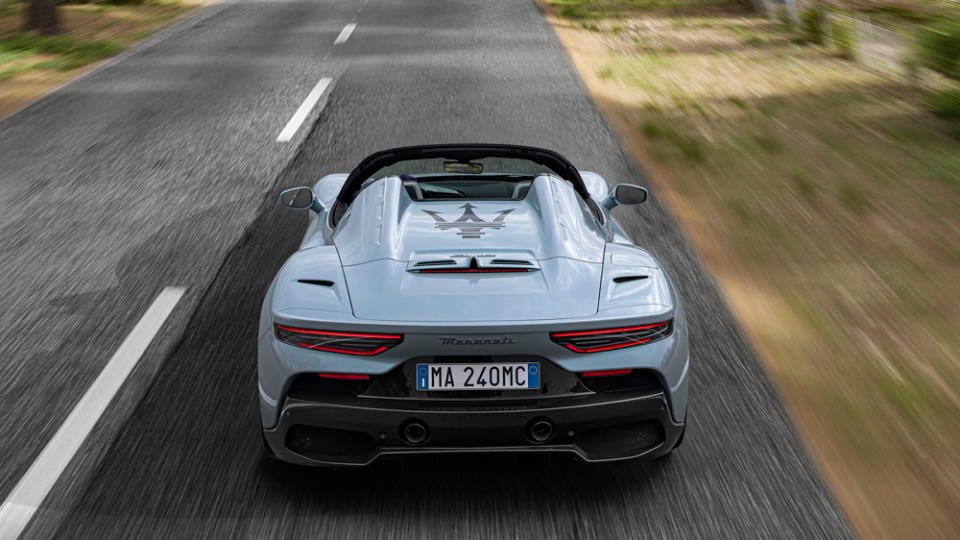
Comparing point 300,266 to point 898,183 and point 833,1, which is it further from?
point 833,1

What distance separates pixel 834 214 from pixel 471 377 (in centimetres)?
541

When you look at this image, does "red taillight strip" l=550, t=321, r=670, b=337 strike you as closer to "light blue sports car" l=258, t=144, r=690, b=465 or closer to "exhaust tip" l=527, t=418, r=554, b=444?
"light blue sports car" l=258, t=144, r=690, b=465

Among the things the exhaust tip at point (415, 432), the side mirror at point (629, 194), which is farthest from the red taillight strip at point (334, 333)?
the side mirror at point (629, 194)

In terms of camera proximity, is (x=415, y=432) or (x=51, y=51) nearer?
(x=415, y=432)

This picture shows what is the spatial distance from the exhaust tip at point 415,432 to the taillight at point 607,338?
1.84 ft

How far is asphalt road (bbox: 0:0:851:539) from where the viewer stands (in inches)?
139

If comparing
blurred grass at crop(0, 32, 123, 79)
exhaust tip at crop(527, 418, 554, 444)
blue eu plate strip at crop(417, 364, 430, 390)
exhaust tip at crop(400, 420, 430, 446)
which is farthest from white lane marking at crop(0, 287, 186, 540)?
blurred grass at crop(0, 32, 123, 79)

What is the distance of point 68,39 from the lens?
60.6 feet

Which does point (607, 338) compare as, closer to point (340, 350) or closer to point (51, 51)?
point (340, 350)

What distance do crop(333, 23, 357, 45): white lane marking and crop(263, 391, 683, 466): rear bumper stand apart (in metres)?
14.4

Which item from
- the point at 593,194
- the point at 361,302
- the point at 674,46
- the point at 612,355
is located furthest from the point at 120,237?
the point at 674,46

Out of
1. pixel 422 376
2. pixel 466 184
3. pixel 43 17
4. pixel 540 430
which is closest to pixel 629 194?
pixel 466 184

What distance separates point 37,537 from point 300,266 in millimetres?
1377

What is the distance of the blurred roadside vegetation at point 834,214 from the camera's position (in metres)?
4.13
